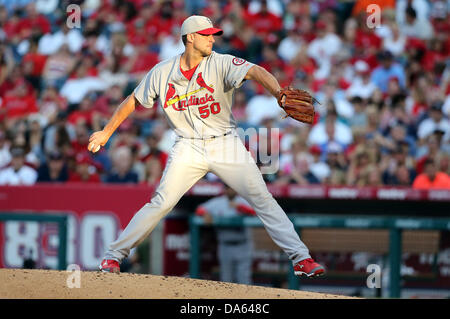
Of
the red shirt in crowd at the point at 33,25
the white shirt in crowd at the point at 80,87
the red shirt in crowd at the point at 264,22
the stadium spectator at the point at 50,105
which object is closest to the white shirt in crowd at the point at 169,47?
the white shirt in crowd at the point at 80,87

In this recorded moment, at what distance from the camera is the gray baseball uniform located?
18.5 ft

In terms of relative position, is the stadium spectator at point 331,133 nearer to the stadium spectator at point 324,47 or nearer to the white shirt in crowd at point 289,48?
the stadium spectator at point 324,47

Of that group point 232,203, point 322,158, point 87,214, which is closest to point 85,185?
point 87,214

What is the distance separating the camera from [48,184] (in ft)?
31.7

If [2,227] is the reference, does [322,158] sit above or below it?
above

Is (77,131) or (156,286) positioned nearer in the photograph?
(156,286)

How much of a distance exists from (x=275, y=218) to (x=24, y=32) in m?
9.90

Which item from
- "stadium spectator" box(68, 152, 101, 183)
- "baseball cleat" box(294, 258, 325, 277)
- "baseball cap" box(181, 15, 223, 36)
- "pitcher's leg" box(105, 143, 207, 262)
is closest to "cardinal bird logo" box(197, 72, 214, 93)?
"baseball cap" box(181, 15, 223, 36)

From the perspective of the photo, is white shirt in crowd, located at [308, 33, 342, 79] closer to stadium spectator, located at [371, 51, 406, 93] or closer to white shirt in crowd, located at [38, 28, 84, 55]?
stadium spectator, located at [371, 51, 406, 93]

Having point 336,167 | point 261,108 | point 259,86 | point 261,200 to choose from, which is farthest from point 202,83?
point 259,86

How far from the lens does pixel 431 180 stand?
8.97 meters

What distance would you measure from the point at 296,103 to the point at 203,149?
0.76 meters

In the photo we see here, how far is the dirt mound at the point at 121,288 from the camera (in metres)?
5.23
